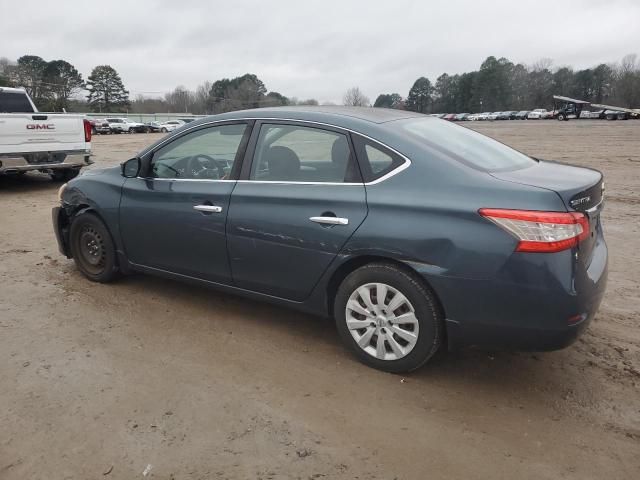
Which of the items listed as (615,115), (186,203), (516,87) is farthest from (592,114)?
(186,203)

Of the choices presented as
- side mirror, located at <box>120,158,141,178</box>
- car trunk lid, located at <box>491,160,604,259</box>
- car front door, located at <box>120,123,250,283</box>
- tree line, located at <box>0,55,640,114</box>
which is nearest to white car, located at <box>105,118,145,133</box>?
tree line, located at <box>0,55,640,114</box>

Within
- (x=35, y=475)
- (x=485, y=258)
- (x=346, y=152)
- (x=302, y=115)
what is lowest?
(x=35, y=475)

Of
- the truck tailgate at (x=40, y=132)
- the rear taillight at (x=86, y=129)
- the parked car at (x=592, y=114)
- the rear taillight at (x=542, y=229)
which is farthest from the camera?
the parked car at (x=592, y=114)

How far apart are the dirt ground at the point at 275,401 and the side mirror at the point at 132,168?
108 centimetres

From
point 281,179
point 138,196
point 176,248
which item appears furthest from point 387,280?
point 138,196

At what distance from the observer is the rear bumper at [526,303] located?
2639 mm

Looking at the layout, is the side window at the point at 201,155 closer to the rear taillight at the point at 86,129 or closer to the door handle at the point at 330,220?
the door handle at the point at 330,220

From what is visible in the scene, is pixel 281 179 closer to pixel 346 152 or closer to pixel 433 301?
pixel 346 152

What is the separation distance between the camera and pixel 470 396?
3.01 m

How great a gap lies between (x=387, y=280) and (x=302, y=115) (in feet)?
4.43

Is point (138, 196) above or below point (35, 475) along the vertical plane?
above

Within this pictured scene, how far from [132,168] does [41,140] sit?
6.37m

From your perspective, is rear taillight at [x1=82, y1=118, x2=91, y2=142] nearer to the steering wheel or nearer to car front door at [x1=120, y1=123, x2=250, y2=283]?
car front door at [x1=120, y1=123, x2=250, y2=283]

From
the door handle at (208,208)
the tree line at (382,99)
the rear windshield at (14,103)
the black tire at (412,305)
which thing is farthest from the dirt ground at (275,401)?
the tree line at (382,99)
